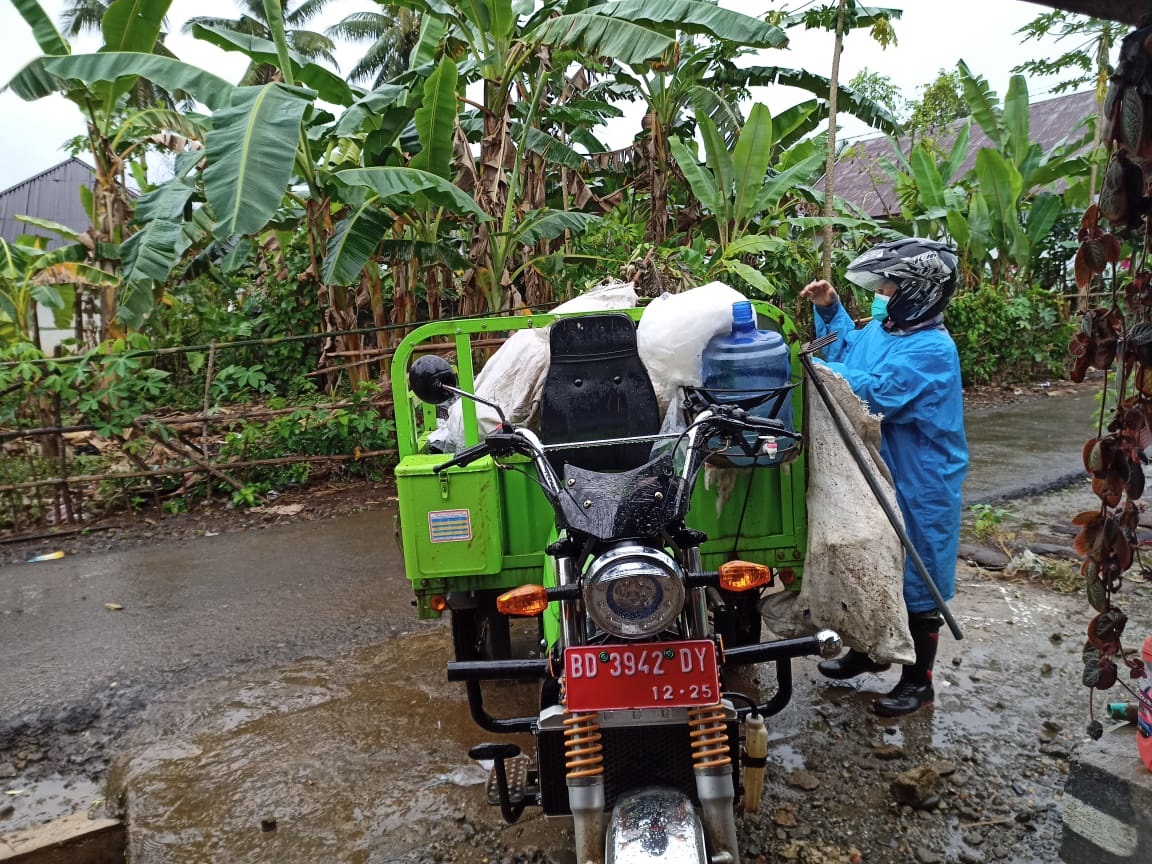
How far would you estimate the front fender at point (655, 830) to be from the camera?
74.3 inches

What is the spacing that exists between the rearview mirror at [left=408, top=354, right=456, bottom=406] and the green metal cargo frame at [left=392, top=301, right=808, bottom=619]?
219 millimetres

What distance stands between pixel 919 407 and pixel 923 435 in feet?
0.39

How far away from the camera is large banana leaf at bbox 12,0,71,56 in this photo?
7.12 meters

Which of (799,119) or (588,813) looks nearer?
(588,813)

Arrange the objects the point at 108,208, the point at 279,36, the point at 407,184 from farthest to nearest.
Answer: the point at 108,208 < the point at 279,36 < the point at 407,184

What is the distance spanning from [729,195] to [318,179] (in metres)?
4.12

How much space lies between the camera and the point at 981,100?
11.3 m

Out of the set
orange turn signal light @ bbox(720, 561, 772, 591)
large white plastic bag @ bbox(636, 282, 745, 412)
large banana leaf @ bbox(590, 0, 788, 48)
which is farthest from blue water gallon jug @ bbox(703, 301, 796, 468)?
large banana leaf @ bbox(590, 0, 788, 48)

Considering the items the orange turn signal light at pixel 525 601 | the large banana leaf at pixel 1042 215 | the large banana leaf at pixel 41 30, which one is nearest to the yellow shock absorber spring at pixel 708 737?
the orange turn signal light at pixel 525 601

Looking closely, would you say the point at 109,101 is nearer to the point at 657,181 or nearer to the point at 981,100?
the point at 657,181

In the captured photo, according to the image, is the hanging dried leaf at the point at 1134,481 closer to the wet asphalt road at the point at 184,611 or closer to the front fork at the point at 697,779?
the front fork at the point at 697,779

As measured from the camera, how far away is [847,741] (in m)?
3.13

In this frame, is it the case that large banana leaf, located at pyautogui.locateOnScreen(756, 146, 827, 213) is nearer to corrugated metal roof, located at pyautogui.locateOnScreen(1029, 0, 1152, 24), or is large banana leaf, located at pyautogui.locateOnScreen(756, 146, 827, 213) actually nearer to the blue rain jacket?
the blue rain jacket

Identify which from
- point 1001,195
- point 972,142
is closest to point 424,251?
point 1001,195
